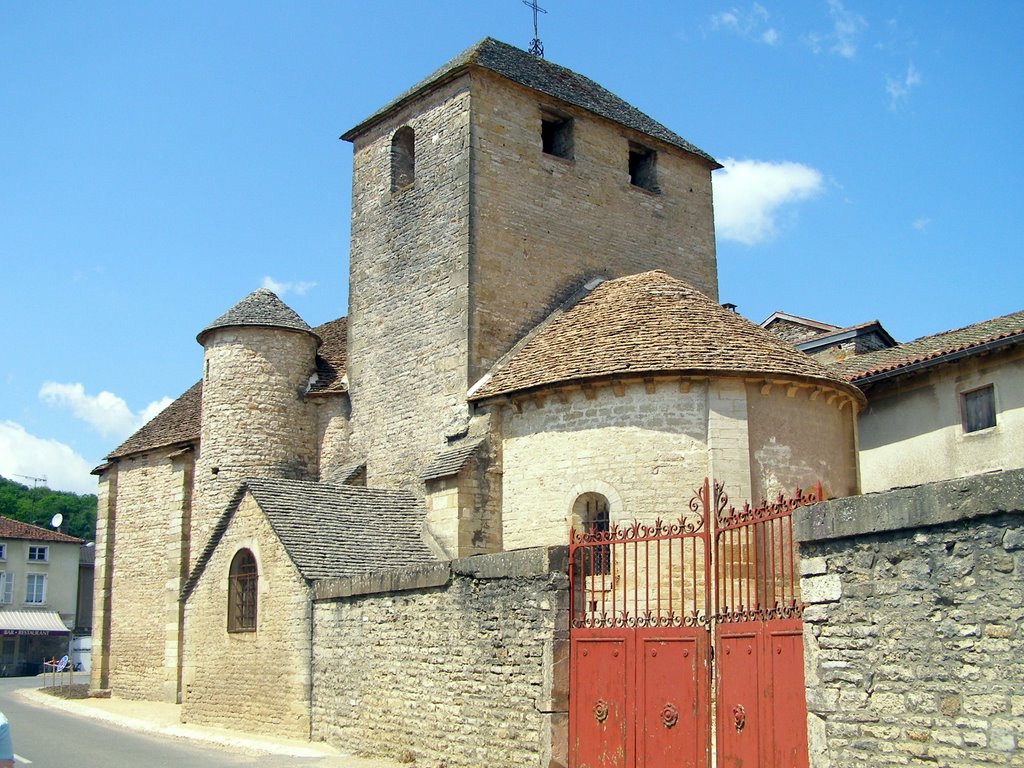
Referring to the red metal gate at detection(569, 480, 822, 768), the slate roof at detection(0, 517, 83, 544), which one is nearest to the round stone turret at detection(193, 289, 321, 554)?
the red metal gate at detection(569, 480, 822, 768)

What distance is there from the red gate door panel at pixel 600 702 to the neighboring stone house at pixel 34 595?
41760 mm

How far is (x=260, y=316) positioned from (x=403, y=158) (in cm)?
450

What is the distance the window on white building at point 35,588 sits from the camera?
155 feet

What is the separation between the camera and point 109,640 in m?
26.2

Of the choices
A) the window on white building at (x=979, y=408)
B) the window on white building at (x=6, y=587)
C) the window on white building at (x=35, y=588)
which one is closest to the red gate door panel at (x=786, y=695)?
the window on white building at (x=979, y=408)

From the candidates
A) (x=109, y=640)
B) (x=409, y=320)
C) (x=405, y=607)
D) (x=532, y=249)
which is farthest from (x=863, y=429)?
(x=109, y=640)

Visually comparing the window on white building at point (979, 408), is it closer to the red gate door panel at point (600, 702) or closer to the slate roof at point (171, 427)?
the red gate door panel at point (600, 702)

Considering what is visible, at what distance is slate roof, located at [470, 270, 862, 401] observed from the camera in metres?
14.9

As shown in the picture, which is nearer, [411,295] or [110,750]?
[110,750]

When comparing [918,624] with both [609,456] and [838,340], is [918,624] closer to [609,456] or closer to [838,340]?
[609,456]

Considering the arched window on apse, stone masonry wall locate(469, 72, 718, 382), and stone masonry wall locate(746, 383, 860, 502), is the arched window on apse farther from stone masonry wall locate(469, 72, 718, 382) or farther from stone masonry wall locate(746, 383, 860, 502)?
stone masonry wall locate(469, 72, 718, 382)

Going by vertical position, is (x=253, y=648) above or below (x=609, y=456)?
below

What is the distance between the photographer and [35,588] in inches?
1869

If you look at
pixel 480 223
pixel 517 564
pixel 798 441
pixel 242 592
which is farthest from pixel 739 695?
pixel 480 223
